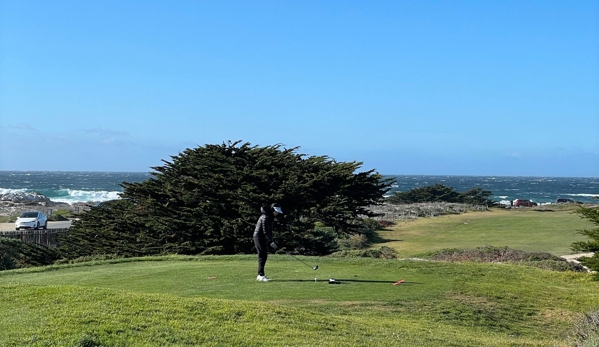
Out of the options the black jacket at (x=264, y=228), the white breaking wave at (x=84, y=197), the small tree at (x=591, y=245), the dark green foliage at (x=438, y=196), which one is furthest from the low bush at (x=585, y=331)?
the white breaking wave at (x=84, y=197)

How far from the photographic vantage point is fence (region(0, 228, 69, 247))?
117ft

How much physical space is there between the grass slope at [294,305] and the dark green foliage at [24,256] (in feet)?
30.0

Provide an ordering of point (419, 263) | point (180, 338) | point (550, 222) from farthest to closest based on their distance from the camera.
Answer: point (550, 222) < point (419, 263) < point (180, 338)

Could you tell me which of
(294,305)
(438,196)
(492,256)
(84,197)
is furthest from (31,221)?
(84,197)

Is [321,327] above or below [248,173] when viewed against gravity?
below

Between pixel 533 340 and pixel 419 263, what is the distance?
7.24 metres

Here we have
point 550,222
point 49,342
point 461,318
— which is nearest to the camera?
point 49,342

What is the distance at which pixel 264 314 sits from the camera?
382 inches

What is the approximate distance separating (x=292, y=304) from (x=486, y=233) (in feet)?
118

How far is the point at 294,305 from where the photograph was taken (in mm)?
11602

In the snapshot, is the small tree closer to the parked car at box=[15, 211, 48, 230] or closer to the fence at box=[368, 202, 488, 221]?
the fence at box=[368, 202, 488, 221]

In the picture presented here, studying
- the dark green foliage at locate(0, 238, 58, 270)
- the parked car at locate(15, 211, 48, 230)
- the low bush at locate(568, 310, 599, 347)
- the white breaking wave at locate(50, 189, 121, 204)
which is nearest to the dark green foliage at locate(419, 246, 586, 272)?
the low bush at locate(568, 310, 599, 347)

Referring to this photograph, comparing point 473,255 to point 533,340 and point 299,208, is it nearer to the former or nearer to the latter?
point 299,208

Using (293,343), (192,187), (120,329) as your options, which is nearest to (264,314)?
(293,343)
